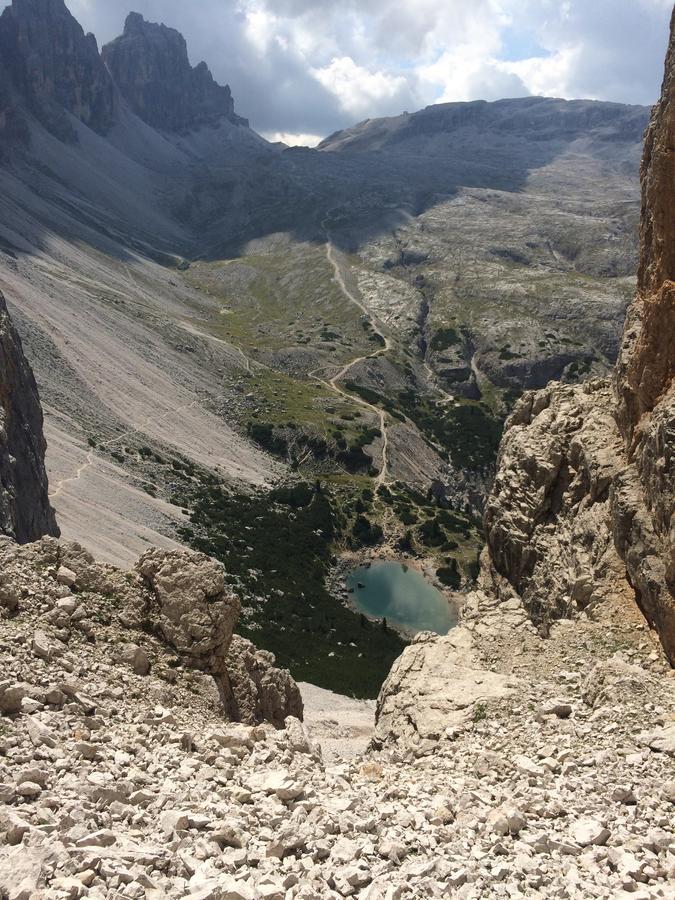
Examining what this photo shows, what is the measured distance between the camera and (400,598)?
256 feet

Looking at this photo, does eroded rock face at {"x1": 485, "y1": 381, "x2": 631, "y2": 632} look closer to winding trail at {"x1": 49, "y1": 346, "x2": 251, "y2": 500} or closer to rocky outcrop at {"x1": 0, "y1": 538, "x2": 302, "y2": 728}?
rocky outcrop at {"x1": 0, "y1": 538, "x2": 302, "y2": 728}

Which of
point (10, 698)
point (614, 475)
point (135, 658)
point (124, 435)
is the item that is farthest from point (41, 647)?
point (124, 435)

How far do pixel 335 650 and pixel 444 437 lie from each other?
3017 inches

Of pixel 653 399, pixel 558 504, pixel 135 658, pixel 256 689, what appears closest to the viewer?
pixel 135 658

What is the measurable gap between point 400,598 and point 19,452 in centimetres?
4742

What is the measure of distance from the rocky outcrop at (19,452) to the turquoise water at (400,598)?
1487 inches

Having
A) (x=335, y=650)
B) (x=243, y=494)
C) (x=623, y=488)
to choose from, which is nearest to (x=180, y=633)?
(x=623, y=488)

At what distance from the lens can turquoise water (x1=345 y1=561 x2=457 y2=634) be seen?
2859 inches

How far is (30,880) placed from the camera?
8164mm

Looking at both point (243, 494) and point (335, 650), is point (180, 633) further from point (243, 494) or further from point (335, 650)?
point (243, 494)

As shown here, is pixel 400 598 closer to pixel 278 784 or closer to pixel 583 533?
pixel 583 533

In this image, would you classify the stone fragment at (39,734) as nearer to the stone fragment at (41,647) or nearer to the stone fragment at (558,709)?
the stone fragment at (41,647)

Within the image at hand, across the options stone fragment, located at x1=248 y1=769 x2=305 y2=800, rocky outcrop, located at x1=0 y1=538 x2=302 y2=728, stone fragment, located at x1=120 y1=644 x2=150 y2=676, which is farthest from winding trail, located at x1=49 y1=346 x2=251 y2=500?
stone fragment, located at x1=248 y1=769 x2=305 y2=800

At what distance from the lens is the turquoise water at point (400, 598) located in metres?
72.6
